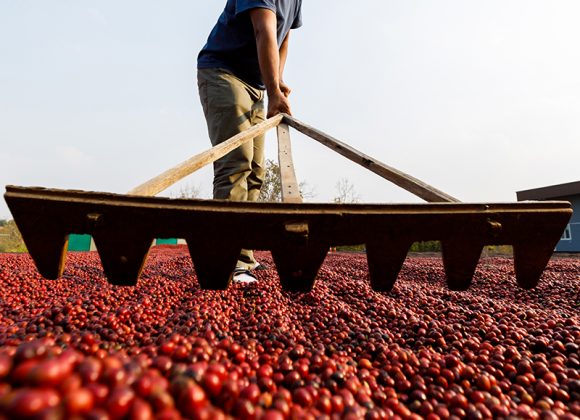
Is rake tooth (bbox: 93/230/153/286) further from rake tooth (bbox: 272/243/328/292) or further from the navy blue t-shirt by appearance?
the navy blue t-shirt

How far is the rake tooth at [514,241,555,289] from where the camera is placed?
177 centimetres

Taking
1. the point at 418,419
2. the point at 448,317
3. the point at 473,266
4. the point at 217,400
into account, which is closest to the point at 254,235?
the point at 217,400

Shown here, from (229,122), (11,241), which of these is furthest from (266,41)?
(11,241)

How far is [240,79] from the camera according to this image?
3.36 m

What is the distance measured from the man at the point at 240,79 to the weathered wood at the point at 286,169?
0.47 m

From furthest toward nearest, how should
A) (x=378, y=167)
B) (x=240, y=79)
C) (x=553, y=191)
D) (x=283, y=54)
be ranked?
(x=553, y=191)
(x=283, y=54)
(x=240, y=79)
(x=378, y=167)

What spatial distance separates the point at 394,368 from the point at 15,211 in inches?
69.0

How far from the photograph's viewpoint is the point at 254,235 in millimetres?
1515

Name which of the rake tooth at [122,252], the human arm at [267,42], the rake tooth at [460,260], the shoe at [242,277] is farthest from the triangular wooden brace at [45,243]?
the human arm at [267,42]

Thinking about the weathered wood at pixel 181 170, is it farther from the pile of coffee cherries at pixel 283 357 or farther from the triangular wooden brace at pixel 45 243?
the pile of coffee cherries at pixel 283 357

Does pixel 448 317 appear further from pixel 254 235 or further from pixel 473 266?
pixel 254 235

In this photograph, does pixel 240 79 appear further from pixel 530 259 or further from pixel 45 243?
pixel 530 259

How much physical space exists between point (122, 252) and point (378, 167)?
5.77 feet

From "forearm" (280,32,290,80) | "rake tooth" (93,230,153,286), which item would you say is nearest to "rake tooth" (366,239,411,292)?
"rake tooth" (93,230,153,286)
